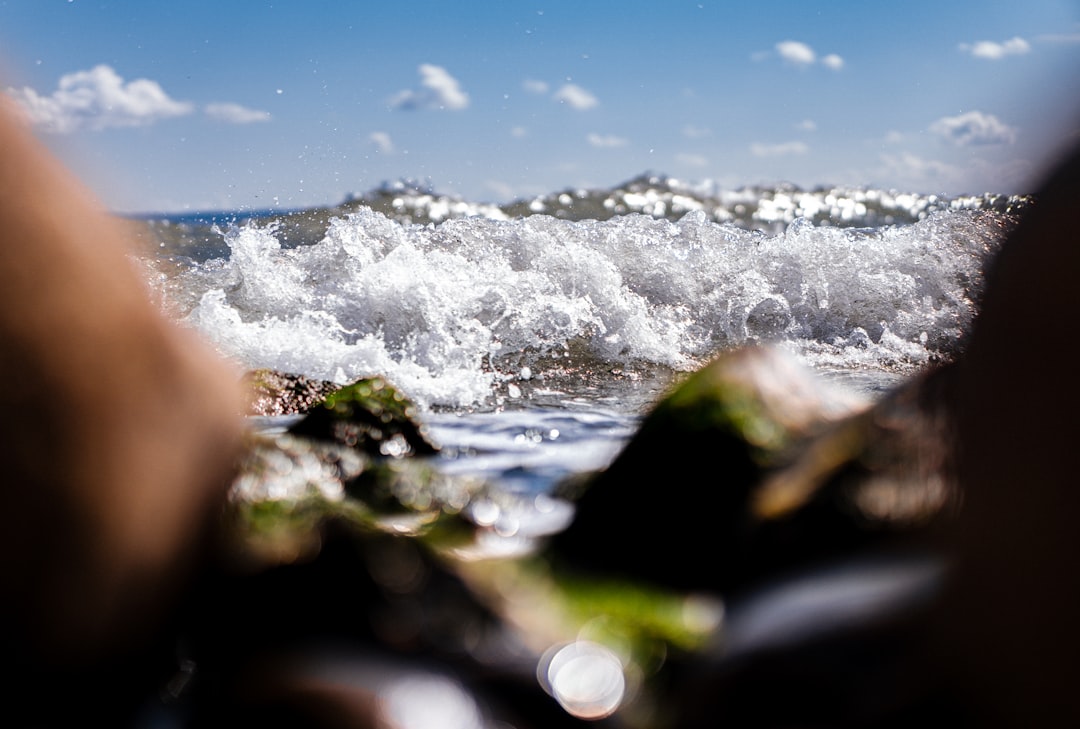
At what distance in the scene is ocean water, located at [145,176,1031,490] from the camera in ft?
17.3

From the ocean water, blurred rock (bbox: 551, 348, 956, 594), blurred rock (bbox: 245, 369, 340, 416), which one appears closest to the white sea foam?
the ocean water

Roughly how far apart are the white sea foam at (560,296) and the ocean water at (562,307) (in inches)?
0.9

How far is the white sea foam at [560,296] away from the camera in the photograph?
20.8ft

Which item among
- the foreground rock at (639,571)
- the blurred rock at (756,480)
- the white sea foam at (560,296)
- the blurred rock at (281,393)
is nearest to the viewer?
the foreground rock at (639,571)

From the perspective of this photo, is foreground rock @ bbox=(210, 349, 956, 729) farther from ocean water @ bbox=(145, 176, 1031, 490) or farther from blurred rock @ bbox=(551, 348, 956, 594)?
ocean water @ bbox=(145, 176, 1031, 490)

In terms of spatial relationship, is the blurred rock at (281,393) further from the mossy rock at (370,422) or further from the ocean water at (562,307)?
the mossy rock at (370,422)

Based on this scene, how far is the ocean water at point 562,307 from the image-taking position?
528cm

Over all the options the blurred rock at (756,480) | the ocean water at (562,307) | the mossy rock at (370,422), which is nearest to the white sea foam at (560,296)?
the ocean water at (562,307)

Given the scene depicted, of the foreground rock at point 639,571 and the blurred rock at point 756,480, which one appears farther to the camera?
the blurred rock at point 756,480

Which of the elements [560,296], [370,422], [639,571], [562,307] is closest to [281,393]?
[370,422]

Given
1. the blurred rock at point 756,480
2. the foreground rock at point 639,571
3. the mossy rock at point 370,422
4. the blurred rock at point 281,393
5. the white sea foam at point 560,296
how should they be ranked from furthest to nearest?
1. the white sea foam at point 560,296
2. the blurred rock at point 281,393
3. the mossy rock at point 370,422
4. the blurred rock at point 756,480
5. the foreground rock at point 639,571

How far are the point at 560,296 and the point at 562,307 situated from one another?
29cm

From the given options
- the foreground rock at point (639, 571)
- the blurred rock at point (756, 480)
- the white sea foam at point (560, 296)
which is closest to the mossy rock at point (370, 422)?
the foreground rock at point (639, 571)

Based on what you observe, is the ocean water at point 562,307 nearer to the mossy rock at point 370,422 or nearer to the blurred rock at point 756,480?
the mossy rock at point 370,422
